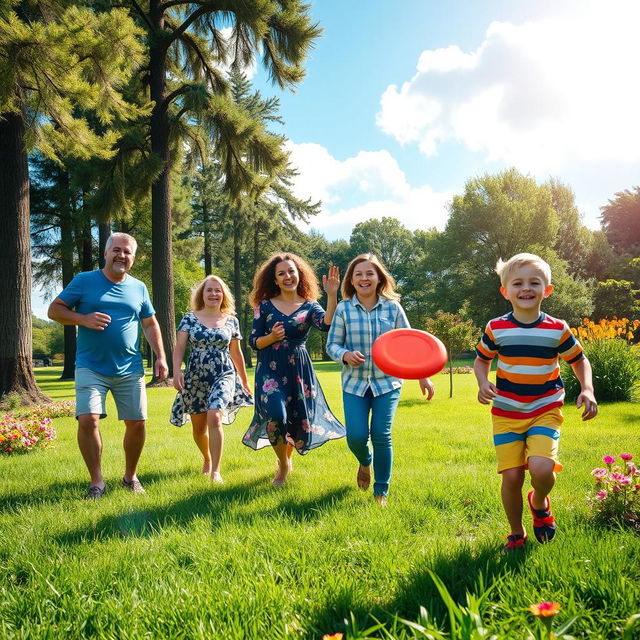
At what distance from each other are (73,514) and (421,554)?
2.68m

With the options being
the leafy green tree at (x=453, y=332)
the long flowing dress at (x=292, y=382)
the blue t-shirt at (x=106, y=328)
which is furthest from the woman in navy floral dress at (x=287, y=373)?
the leafy green tree at (x=453, y=332)

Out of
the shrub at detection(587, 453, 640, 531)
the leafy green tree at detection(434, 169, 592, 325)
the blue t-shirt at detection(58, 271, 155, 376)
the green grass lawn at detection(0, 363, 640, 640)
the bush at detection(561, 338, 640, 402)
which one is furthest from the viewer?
the leafy green tree at detection(434, 169, 592, 325)

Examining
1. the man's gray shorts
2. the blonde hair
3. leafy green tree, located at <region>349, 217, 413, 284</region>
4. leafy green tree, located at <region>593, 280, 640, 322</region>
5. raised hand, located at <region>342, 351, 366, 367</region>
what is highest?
leafy green tree, located at <region>349, 217, 413, 284</region>

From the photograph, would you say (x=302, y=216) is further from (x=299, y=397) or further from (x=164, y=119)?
(x=299, y=397)

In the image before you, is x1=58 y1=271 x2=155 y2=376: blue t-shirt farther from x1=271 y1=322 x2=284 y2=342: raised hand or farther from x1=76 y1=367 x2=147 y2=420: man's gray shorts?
x1=271 y1=322 x2=284 y2=342: raised hand

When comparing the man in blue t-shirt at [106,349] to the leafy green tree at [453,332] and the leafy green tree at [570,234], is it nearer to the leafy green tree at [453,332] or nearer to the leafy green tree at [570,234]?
the leafy green tree at [453,332]

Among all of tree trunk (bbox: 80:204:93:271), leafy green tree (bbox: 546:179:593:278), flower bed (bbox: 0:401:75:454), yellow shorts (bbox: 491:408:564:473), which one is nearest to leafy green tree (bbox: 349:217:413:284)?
leafy green tree (bbox: 546:179:593:278)

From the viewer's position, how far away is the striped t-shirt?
2891 millimetres

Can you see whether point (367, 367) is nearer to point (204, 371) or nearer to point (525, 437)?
point (525, 437)

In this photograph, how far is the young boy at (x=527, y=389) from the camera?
2832 mm

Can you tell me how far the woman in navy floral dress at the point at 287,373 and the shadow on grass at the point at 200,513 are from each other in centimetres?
55

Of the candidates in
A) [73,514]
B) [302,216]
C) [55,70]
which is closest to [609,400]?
[73,514]

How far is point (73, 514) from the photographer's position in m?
3.69

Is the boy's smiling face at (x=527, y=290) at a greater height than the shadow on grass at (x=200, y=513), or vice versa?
the boy's smiling face at (x=527, y=290)
